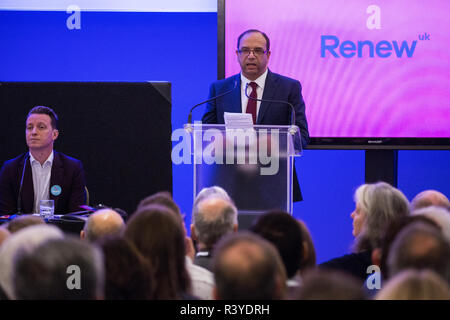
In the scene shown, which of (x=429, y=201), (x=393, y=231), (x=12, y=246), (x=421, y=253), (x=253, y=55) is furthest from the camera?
(x=253, y=55)

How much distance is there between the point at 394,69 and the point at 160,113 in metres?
1.98

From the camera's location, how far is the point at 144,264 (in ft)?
5.87

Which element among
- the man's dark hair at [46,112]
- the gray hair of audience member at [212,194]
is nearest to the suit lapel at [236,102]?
the gray hair of audience member at [212,194]

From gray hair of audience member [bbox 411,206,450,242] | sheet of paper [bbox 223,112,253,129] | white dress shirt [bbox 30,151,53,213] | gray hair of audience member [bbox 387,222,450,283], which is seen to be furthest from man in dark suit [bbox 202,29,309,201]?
gray hair of audience member [bbox 387,222,450,283]

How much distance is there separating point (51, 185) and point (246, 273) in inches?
117

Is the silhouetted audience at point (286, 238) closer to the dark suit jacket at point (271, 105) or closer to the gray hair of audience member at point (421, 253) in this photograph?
the gray hair of audience member at point (421, 253)

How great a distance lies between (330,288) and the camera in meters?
1.33

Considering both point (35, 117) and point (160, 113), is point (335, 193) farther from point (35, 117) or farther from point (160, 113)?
point (35, 117)

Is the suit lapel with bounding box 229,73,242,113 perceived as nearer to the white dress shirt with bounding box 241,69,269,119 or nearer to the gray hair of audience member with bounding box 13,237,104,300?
the white dress shirt with bounding box 241,69,269,119

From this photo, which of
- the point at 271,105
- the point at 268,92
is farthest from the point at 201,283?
the point at 268,92

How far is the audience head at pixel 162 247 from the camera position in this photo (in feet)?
6.43

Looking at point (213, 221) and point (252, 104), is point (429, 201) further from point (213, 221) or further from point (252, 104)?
point (252, 104)

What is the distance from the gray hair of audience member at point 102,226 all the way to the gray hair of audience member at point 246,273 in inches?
41.6

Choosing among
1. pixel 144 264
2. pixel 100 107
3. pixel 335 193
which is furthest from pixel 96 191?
pixel 144 264
